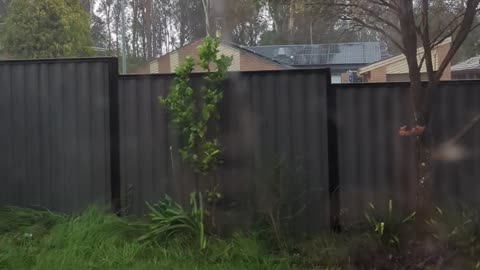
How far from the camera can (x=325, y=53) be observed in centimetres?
4119

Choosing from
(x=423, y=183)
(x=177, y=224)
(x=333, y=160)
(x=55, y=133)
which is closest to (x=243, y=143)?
(x=333, y=160)

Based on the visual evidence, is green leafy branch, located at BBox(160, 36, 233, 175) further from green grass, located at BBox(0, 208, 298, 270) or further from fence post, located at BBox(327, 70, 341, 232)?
fence post, located at BBox(327, 70, 341, 232)

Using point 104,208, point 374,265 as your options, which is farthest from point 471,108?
point 104,208

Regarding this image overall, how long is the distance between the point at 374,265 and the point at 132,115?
337cm

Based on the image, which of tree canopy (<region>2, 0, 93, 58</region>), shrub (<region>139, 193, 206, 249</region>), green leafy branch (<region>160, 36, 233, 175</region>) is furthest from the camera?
tree canopy (<region>2, 0, 93, 58</region>)

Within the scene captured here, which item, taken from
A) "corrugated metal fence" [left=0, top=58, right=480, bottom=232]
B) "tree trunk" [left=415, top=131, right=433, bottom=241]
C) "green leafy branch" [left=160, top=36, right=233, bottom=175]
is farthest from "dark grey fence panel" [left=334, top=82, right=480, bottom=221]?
"green leafy branch" [left=160, top=36, right=233, bottom=175]

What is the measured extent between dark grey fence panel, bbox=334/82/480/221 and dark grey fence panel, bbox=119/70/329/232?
29 cm

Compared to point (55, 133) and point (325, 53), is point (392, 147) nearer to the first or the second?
point (55, 133)

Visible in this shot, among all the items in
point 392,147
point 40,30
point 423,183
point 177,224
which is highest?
point 40,30

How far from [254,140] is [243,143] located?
5.1 inches

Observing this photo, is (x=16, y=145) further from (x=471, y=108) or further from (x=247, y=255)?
(x=471, y=108)

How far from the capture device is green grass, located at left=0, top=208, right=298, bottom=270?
6.09 metres

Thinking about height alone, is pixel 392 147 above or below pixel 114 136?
below

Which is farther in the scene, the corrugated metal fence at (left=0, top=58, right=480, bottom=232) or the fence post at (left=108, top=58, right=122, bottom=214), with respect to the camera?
the fence post at (left=108, top=58, right=122, bottom=214)
